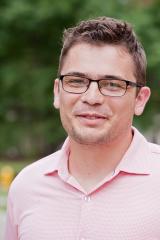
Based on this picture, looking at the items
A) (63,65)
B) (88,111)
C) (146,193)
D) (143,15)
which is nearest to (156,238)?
(146,193)

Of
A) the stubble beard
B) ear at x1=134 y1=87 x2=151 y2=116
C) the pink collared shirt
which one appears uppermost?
ear at x1=134 y1=87 x2=151 y2=116

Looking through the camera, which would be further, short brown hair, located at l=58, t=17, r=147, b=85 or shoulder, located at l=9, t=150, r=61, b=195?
shoulder, located at l=9, t=150, r=61, b=195

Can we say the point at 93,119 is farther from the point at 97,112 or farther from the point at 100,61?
the point at 100,61

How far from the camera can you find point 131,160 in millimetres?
2756

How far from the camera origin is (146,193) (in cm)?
262

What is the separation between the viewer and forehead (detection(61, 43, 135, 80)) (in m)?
2.63

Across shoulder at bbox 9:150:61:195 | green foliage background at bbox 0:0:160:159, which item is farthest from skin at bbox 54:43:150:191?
green foliage background at bbox 0:0:160:159

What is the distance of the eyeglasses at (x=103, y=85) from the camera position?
8.59 ft

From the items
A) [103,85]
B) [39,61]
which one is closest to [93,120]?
[103,85]

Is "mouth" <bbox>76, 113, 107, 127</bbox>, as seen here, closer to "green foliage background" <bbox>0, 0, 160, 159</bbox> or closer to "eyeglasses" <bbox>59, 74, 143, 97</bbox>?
"eyeglasses" <bbox>59, 74, 143, 97</bbox>

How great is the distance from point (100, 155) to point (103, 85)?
320 mm

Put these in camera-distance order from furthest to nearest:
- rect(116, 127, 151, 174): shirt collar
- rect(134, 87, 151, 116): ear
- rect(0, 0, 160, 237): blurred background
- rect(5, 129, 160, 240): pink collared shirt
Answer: rect(0, 0, 160, 237): blurred background < rect(134, 87, 151, 116): ear < rect(116, 127, 151, 174): shirt collar < rect(5, 129, 160, 240): pink collared shirt

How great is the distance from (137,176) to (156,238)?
29cm

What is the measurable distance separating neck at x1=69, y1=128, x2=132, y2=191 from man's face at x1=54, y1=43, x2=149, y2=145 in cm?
7
